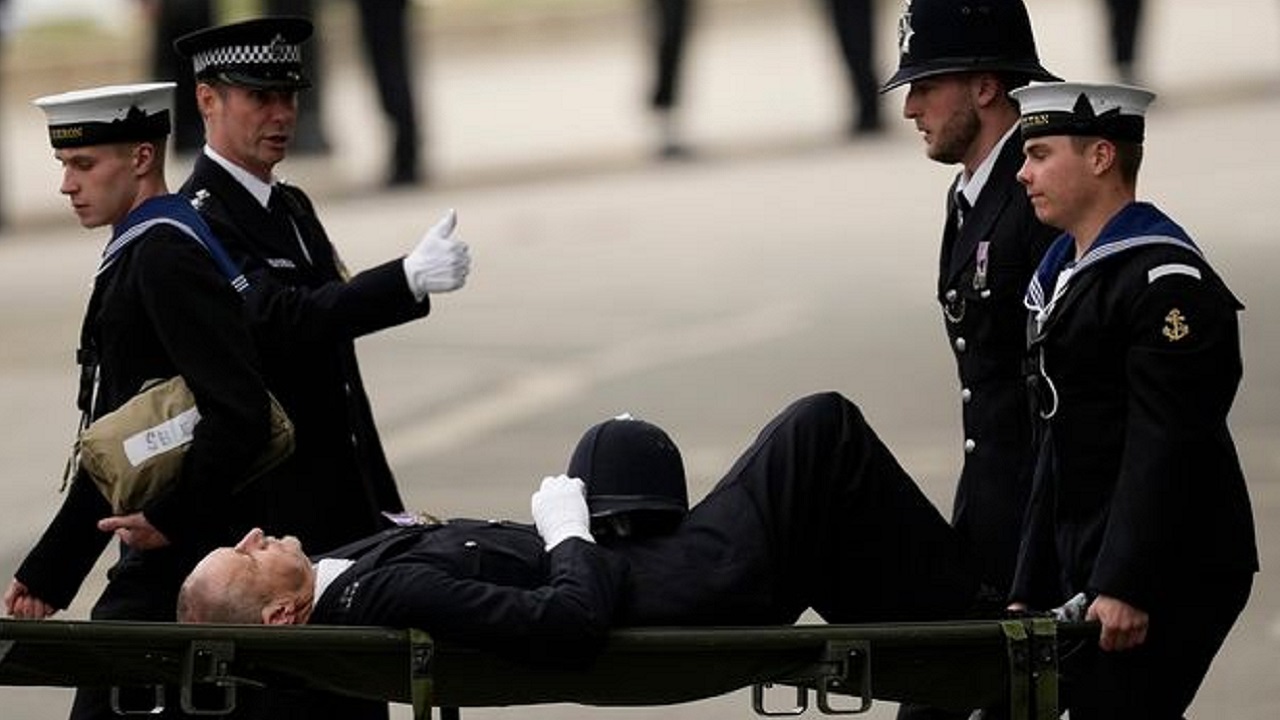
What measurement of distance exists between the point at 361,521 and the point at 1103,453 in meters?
1.72

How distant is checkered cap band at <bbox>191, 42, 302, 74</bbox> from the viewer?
7.67 meters

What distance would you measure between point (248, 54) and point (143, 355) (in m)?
0.76

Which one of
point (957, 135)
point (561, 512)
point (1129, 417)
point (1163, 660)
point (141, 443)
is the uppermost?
point (957, 135)

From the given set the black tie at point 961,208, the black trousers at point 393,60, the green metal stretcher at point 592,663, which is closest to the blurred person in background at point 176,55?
the black trousers at point 393,60

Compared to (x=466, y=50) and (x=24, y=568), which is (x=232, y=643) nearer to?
(x=24, y=568)

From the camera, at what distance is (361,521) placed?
7.70 meters

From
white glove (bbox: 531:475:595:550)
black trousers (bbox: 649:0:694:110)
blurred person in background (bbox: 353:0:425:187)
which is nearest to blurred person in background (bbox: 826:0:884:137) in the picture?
black trousers (bbox: 649:0:694:110)

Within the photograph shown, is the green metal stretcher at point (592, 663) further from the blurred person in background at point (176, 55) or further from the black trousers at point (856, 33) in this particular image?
the black trousers at point (856, 33)

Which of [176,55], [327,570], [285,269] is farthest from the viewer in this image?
[176,55]

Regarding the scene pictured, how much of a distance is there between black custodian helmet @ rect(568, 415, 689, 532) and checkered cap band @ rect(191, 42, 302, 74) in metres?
1.14

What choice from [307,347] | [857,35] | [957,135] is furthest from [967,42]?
[857,35]

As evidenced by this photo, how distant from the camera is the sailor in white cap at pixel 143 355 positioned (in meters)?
7.14

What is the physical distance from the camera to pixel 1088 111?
6.69 m

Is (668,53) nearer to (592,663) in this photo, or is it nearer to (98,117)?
(98,117)
